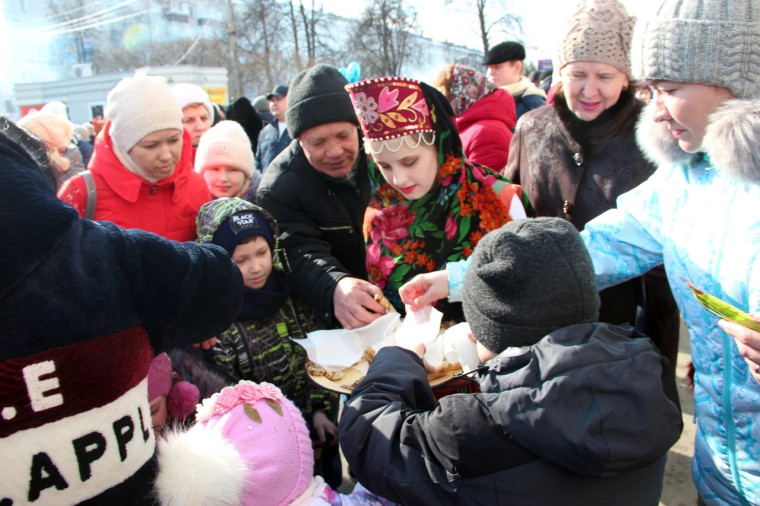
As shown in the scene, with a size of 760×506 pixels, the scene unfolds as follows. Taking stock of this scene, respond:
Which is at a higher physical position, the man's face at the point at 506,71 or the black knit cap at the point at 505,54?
the black knit cap at the point at 505,54

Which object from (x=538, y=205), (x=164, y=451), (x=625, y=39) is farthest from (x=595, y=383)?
(x=625, y=39)

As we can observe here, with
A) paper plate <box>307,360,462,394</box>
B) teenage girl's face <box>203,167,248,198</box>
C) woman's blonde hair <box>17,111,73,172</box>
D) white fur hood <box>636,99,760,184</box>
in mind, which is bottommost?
paper plate <box>307,360,462,394</box>

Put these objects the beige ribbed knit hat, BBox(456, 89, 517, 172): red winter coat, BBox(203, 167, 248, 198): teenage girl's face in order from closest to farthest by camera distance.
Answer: the beige ribbed knit hat, BBox(203, 167, 248, 198): teenage girl's face, BBox(456, 89, 517, 172): red winter coat

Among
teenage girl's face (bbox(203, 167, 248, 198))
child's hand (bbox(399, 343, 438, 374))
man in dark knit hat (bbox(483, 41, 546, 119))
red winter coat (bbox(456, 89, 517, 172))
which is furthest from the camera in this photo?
man in dark knit hat (bbox(483, 41, 546, 119))

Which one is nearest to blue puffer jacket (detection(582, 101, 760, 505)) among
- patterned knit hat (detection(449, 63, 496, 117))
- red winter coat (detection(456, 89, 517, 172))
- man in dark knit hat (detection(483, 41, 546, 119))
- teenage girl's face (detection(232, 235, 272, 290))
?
teenage girl's face (detection(232, 235, 272, 290))

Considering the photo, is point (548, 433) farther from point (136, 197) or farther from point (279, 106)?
point (279, 106)

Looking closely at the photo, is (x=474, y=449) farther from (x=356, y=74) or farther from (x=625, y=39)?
(x=356, y=74)

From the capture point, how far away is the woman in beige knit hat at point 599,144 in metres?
2.26

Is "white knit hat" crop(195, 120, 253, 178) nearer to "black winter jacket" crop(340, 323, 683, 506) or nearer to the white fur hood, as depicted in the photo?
"black winter jacket" crop(340, 323, 683, 506)

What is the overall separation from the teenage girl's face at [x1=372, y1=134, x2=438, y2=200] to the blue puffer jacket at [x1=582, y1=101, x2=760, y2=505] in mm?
717

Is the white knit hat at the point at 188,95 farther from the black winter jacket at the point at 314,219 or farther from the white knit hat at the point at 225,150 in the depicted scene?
the black winter jacket at the point at 314,219

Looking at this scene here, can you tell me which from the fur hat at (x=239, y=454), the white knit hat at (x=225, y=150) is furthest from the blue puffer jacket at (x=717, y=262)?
the white knit hat at (x=225, y=150)

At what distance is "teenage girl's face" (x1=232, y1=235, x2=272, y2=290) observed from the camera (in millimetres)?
2107

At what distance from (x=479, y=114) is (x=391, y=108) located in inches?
64.3
